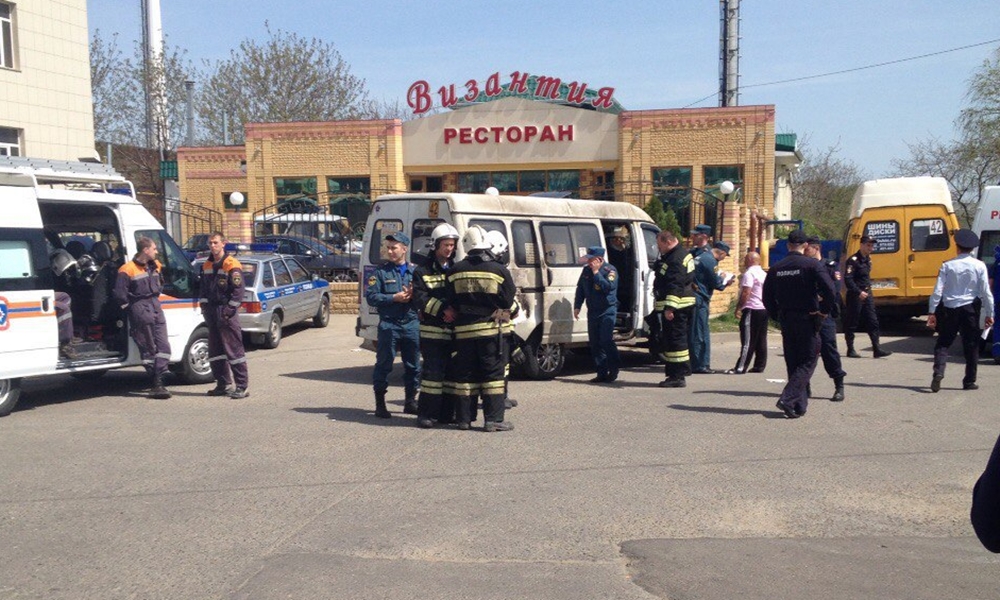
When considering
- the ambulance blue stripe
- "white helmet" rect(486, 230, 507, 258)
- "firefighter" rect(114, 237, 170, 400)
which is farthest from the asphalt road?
the ambulance blue stripe

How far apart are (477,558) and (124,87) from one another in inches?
1347

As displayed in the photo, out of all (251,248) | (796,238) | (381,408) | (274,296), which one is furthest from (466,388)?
(251,248)

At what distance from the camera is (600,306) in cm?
1151

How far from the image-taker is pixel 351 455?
772cm

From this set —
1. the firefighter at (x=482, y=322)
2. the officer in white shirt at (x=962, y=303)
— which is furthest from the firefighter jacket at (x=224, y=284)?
the officer in white shirt at (x=962, y=303)

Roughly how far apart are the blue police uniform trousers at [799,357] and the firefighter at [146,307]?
274 inches

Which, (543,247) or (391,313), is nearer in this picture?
(391,313)

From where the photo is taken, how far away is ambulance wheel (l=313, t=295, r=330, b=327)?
1795cm

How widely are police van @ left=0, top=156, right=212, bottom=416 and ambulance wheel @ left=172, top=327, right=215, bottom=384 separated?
0.01m

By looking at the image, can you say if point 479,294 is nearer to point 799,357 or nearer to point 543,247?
point 799,357

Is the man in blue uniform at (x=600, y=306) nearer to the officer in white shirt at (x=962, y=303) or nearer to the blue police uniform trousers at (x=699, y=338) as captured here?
the blue police uniform trousers at (x=699, y=338)

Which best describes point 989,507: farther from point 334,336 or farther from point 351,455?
point 334,336

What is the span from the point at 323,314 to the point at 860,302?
9855mm

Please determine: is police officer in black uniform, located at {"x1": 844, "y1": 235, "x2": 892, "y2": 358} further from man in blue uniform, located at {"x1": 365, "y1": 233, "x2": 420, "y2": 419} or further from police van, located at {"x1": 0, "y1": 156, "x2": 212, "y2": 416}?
police van, located at {"x1": 0, "y1": 156, "x2": 212, "y2": 416}
